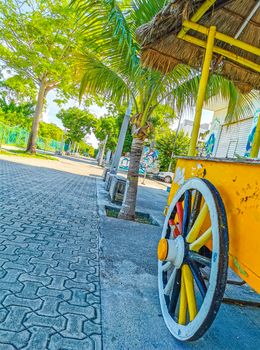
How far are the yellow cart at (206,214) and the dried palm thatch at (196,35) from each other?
1 centimetres

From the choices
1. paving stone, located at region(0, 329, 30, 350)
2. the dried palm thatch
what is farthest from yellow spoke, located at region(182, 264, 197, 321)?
the dried palm thatch

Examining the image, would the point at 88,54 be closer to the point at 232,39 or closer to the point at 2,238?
the point at 232,39

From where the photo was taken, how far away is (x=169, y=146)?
110 feet

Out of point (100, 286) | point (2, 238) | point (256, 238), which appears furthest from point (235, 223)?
point (2, 238)

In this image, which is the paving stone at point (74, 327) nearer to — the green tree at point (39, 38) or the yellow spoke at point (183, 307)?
the yellow spoke at point (183, 307)

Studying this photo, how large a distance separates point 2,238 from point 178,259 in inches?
108

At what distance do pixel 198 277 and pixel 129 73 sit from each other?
5249 mm

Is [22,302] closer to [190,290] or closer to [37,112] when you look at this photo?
[190,290]

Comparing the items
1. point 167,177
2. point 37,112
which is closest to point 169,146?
point 167,177

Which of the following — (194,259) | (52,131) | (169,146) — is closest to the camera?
(194,259)

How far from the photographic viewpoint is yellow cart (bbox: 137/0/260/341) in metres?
1.72

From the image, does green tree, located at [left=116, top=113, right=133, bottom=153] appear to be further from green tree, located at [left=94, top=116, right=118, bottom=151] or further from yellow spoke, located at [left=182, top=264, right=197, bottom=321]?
yellow spoke, located at [left=182, top=264, right=197, bottom=321]

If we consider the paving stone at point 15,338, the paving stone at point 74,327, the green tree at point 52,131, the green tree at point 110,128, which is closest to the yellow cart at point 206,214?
the paving stone at point 74,327

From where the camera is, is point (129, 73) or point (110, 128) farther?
point (110, 128)
